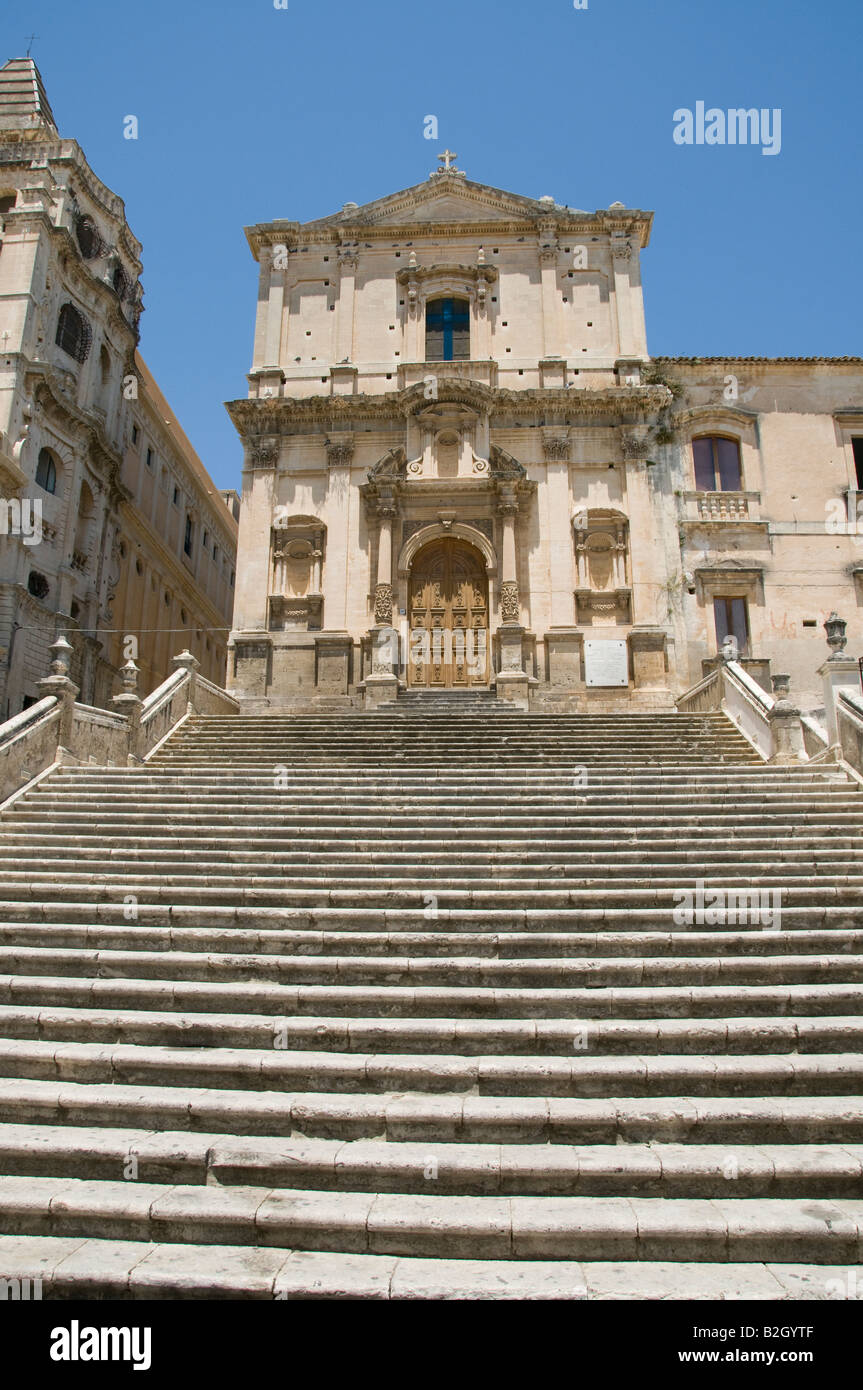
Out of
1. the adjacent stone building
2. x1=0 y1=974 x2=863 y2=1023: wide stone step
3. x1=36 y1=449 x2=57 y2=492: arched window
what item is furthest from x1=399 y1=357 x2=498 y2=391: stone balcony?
x1=0 y1=974 x2=863 y2=1023: wide stone step

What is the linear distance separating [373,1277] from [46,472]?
980 inches

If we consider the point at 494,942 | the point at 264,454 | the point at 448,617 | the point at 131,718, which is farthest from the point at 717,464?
the point at 494,942

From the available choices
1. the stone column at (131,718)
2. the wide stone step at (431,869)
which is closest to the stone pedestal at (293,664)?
the stone column at (131,718)

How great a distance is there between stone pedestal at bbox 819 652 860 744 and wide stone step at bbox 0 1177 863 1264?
28.1ft

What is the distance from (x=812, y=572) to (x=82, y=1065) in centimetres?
2004

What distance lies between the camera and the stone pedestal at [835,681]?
12461 millimetres

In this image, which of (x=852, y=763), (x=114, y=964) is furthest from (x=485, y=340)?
(x=114, y=964)

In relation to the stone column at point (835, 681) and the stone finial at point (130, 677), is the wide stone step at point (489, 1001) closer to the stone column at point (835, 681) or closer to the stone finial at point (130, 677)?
the stone column at point (835, 681)

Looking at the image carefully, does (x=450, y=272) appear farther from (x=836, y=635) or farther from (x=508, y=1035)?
(x=508, y=1035)

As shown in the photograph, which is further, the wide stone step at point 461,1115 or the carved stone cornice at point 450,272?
the carved stone cornice at point 450,272

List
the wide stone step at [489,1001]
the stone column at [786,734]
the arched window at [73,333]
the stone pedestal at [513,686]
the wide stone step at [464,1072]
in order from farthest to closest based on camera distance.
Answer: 1. the arched window at [73,333]
2. the stone pedestal at [513,686]
3. the stone column at [786,734]
4. the wide stone step at [489,1001]
5. the wide stone step at [464,1072]

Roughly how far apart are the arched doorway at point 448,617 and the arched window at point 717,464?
614 cm

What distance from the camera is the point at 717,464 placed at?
22422mm

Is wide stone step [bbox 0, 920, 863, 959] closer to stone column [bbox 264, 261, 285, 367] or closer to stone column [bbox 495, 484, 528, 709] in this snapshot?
stone column [bbox 495, 484, 528, 709]
